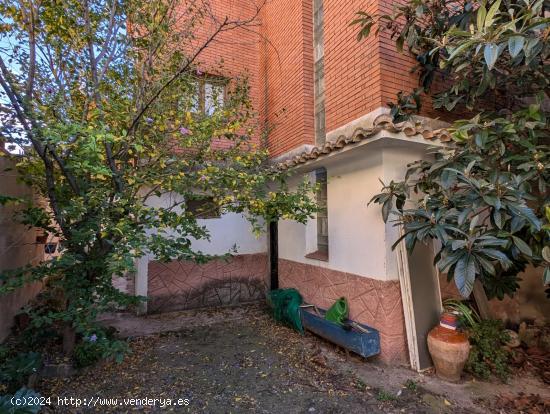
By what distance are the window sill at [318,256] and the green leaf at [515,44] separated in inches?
160

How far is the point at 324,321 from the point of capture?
17.2 feet

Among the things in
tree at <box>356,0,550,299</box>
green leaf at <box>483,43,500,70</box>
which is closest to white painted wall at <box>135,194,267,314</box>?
tree at <box>356,0,550,299</box>

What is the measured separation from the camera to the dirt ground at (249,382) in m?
3.65

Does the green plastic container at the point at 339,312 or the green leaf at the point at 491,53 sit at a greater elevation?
the green leaf at the point at 491,53

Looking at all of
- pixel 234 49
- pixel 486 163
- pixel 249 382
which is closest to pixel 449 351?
pixel 486 163

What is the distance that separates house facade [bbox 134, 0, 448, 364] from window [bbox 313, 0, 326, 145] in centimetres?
3

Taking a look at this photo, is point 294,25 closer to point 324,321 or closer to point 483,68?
point 483,68

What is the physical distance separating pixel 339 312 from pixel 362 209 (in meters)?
1.74

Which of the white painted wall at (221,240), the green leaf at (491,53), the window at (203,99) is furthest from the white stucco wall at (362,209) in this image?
the white painted wall at (221,240)

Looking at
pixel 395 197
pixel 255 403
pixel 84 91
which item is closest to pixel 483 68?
pixel 395 197

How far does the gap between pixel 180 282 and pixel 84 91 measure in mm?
4649

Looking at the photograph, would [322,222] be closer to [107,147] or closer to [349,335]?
[349,335]

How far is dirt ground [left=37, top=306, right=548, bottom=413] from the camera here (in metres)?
3.65

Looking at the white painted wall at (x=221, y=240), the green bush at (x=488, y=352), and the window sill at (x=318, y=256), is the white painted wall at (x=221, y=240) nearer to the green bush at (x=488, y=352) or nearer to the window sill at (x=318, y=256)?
the window sill at (x=318, y=256)
